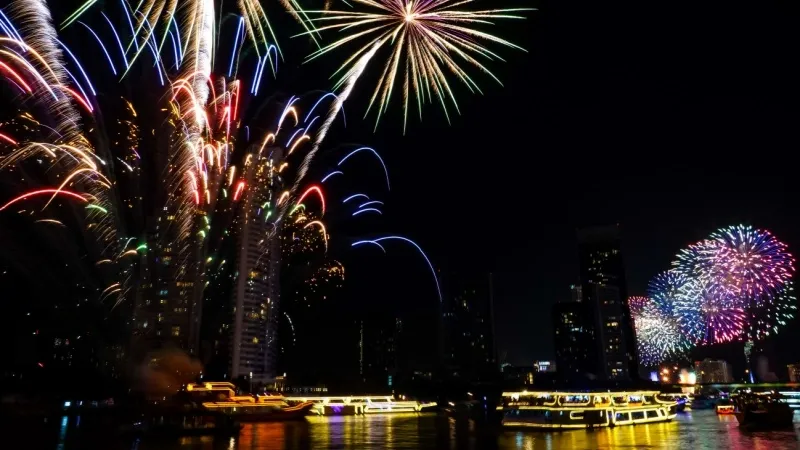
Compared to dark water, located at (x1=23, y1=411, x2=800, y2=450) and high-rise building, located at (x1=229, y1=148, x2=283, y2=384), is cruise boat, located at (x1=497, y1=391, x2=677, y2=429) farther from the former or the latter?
high-rise building, located at (x1=229, y1=148, x2=283, y2=384)

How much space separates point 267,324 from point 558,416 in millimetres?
66201

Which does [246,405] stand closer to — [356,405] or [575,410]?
[356,405]

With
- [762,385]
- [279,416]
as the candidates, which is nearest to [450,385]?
[762,385]

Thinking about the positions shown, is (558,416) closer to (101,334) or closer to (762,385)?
(101,334)

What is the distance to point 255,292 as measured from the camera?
9831 centimetres

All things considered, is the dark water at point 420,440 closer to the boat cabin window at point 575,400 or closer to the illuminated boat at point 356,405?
the boat cabin window at point 575,400

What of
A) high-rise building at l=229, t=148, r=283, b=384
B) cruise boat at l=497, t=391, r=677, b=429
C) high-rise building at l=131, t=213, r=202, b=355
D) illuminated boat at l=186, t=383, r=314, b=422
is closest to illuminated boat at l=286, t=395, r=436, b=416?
illuminated boat at l=186, t=383, r=314, b=422

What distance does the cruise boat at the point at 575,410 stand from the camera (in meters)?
44.0

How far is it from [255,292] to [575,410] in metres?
66.3

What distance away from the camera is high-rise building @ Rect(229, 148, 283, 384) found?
9381 cm

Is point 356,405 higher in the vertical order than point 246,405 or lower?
lower

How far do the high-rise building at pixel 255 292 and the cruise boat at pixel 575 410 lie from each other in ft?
181

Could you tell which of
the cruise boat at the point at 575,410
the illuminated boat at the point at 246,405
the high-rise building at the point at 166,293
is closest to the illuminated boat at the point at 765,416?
the cruise boat at the point at 575,410

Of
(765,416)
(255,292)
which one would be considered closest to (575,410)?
(765,416)
